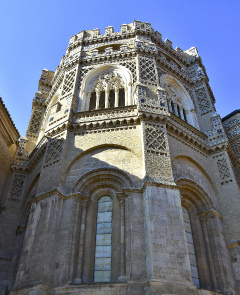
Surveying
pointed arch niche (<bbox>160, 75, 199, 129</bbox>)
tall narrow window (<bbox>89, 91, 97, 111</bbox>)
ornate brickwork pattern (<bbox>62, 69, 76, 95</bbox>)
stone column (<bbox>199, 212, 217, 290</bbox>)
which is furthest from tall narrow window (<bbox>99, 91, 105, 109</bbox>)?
stone column (<bbox>199, 212, 217, 290</bbox>)

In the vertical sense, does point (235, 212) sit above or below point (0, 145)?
below

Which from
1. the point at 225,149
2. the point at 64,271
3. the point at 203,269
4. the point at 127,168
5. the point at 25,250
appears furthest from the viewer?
the point at 225,149

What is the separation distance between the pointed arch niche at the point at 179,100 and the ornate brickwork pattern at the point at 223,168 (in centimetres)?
266

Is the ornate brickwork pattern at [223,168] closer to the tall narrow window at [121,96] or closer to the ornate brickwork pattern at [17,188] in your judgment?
the tall narrow window at [121,96]

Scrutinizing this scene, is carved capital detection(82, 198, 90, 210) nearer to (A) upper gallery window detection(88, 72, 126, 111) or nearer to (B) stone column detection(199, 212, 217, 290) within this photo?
(B) stone column detection(199, 212, 217, 290)

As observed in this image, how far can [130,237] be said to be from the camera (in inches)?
399

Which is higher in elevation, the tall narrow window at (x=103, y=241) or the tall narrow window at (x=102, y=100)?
the tall narrow window at (x=102, y=100)

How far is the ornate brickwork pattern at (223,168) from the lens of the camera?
14.2 m

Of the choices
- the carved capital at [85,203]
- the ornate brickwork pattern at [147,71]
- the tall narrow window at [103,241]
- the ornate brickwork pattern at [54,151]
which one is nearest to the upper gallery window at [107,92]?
the ornate brickwork pattern at [147,71]

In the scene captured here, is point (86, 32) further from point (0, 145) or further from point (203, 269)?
point (203, 269)

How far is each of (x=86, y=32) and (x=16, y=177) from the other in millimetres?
10355

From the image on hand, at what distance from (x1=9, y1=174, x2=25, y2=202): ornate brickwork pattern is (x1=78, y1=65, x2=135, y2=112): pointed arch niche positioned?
4.64 metres

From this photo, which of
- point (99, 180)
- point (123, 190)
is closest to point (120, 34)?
point (99, 180)

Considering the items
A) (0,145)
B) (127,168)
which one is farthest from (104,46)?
(127,168)
